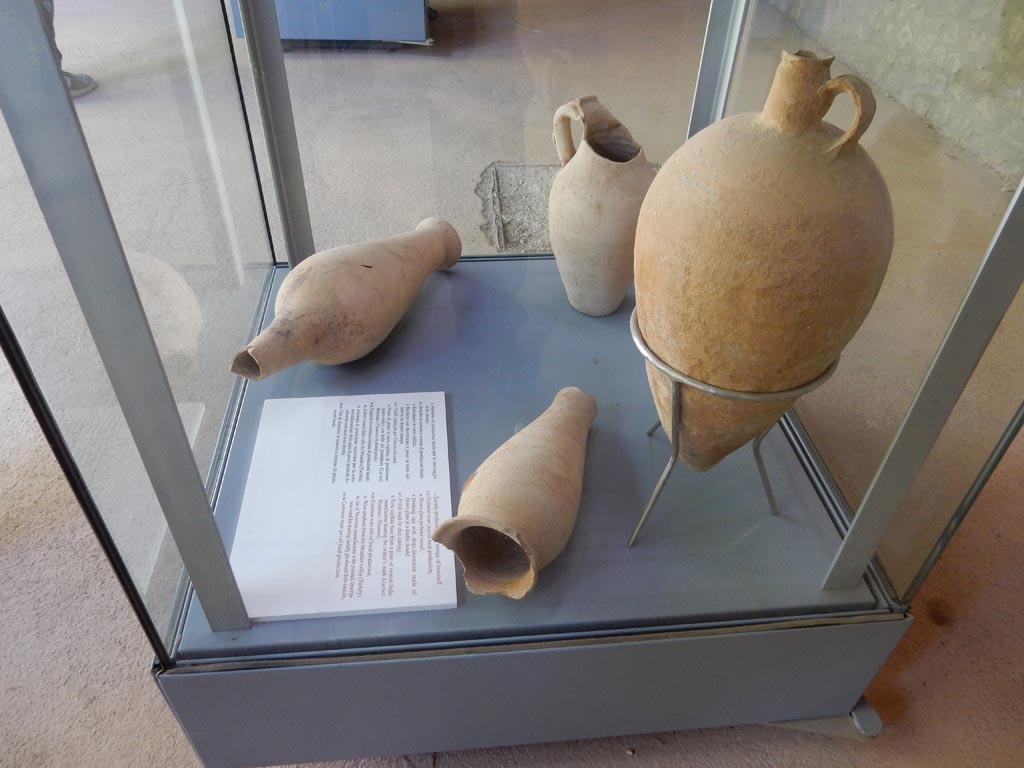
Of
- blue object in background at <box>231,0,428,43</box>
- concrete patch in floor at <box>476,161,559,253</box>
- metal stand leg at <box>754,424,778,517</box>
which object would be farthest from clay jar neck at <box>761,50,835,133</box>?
concrete patch in floor at <box>476,161,559,253</box>

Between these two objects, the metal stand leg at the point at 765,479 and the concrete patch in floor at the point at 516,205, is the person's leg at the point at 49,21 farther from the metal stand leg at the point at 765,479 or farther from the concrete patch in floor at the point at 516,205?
the concrete patch in floor at the point at 516,205

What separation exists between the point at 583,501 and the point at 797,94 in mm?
581

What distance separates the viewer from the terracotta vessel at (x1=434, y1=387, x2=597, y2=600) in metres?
0.87

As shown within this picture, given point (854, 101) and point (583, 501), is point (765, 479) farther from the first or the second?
point (854, 101)

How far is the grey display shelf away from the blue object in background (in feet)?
1.52

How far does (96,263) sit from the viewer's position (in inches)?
23.7

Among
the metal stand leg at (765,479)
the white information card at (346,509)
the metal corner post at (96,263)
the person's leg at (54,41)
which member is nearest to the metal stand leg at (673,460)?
the metal stand leg at (765,479)

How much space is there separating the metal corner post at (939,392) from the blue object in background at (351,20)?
3.57 ft

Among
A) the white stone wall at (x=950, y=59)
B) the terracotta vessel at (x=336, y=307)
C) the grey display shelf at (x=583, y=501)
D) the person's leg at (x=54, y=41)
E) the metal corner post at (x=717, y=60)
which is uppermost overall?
the person's leg at (x=54, y=41)

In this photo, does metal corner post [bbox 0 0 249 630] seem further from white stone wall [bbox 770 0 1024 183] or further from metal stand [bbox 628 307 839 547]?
white stone wall [bbox 770 0 1024 183]

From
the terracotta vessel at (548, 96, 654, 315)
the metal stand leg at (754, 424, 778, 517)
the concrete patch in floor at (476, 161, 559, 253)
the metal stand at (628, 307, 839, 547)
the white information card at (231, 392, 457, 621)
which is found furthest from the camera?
the concrete patch in floor at (476, 161, 559, 253)

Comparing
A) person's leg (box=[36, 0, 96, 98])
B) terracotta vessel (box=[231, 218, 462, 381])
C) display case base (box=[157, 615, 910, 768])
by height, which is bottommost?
display case base (box=[157, 615, 910, 768])

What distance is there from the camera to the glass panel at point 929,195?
30.4 inches

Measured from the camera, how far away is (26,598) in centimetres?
127
